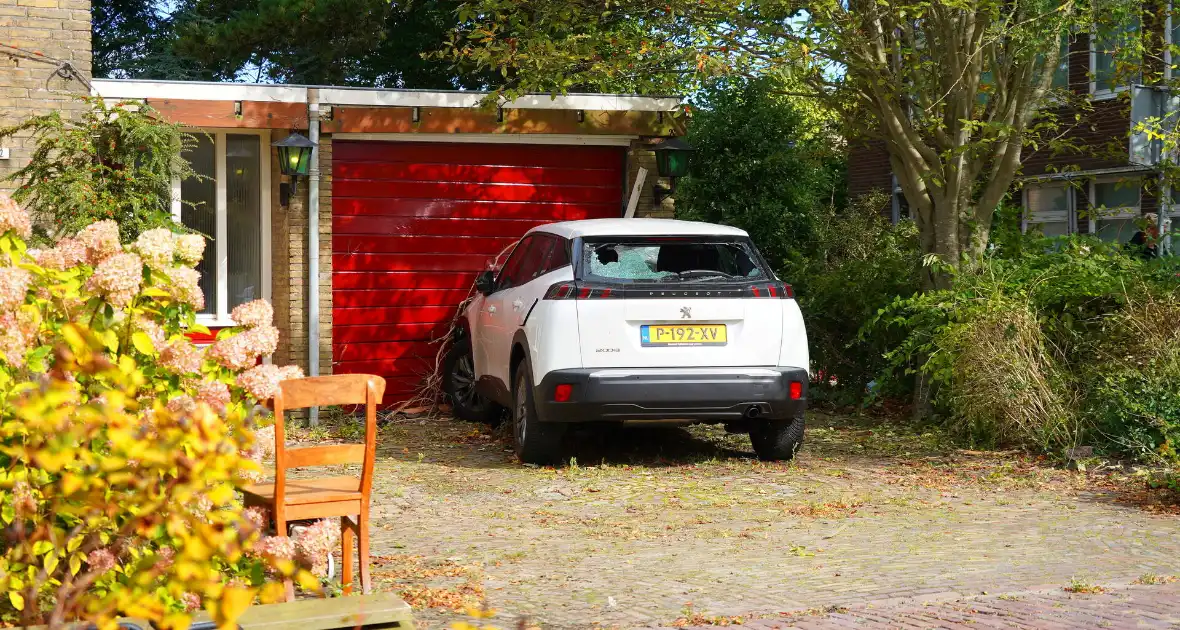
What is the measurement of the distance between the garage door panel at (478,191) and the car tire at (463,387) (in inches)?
64.8

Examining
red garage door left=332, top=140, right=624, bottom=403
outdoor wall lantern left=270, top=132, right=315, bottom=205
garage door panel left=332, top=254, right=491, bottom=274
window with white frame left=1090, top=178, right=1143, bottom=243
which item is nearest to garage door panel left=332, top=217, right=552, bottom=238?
red garage door left=332, top=140, right=624, bottom=403

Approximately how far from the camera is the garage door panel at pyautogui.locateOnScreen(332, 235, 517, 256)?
13.1m

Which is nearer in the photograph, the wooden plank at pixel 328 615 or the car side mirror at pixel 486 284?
the wooden plank at pixel 328 615

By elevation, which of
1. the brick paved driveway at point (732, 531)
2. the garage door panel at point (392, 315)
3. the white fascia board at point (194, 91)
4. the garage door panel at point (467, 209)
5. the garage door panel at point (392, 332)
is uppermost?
the white fascia board at point (194, 91)

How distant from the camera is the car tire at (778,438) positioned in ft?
32.1

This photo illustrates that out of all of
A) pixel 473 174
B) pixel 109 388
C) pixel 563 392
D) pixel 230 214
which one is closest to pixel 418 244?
pixel 473 174

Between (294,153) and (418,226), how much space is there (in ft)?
5.57

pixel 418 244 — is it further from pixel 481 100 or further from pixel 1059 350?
pixel 1059 350

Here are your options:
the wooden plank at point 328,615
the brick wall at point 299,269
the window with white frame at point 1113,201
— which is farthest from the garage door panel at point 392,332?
the window with white frame at point 1113,201

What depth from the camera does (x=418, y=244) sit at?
13.4 m

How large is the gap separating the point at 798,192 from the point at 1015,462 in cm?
661

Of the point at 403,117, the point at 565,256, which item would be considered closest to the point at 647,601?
the point at 565,256

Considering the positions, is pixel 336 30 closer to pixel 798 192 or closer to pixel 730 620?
pixel 798 192

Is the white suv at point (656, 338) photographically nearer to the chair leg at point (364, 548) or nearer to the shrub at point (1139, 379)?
the shrub at point (1139, 379)
